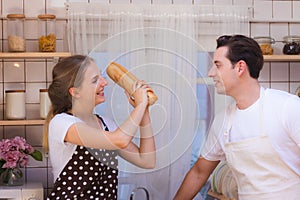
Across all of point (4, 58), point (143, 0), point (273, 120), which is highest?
point (143, 0)

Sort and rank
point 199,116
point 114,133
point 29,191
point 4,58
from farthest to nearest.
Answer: point 4,58, point 29,191, point 114,133, point 199,116

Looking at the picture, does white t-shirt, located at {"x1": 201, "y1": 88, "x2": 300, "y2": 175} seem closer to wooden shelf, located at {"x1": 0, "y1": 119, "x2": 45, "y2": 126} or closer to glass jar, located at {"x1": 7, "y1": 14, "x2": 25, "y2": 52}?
wooden shelf, located at {"x1": 0, "y1": 119, "x2": 45, "y2": 126}

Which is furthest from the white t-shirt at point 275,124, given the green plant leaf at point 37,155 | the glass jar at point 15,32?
the glass jar at point 15,32

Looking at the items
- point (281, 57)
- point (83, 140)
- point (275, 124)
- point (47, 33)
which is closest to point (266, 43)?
point (281, 57)

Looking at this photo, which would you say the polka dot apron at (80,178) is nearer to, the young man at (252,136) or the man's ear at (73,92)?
the man's ear at (73,92)

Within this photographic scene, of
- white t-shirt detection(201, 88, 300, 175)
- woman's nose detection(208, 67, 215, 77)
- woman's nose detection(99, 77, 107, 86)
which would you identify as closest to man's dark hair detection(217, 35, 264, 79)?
white t-shirt detection(201, 88, 300, 175)

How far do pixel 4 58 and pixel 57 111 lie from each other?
127 cm

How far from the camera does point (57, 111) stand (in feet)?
6.24

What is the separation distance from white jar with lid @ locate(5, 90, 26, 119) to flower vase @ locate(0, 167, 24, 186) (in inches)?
10.4

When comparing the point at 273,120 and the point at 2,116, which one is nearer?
the point at 273,120

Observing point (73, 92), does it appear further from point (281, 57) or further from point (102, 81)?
point (281, 57)

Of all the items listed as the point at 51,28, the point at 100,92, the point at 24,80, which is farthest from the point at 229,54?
the point at 24,80

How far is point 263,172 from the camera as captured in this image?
6.45 ft

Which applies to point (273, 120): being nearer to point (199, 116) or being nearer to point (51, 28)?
point (199, 116)
